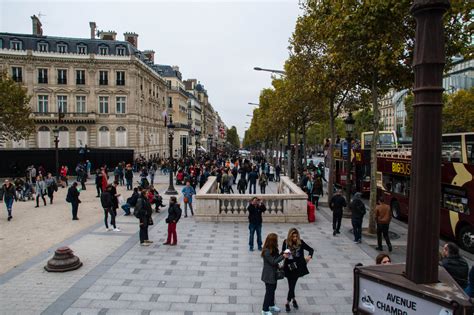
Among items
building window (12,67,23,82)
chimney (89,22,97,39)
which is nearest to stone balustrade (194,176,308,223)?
building window (12,67,23,82)

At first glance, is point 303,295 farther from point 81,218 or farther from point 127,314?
point 81,218

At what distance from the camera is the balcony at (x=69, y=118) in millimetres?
47906

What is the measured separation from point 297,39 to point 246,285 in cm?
1554

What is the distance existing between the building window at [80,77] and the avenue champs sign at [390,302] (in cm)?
5148

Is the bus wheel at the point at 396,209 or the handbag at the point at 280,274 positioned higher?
the handbag at the point at 280,274

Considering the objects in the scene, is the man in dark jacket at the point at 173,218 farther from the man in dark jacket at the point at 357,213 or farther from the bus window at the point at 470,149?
the bus window at the point at 470,149

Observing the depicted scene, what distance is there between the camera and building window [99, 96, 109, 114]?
163 ft

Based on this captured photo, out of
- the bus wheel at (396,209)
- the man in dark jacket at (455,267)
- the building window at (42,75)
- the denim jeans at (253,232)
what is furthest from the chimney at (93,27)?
the man in dark jacket at (455,267)

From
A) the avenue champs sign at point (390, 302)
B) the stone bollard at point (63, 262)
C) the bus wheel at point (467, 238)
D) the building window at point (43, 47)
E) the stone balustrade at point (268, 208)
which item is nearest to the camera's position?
the avenue champs sign at point (390, 302)

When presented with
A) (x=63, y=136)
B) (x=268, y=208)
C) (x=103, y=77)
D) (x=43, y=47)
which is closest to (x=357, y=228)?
(x=268, y=208)

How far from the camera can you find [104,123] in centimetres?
4975

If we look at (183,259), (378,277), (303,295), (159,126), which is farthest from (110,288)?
(159,126)

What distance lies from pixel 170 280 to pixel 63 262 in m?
2.83

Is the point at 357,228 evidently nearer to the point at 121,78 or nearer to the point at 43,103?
the point at 121,78
